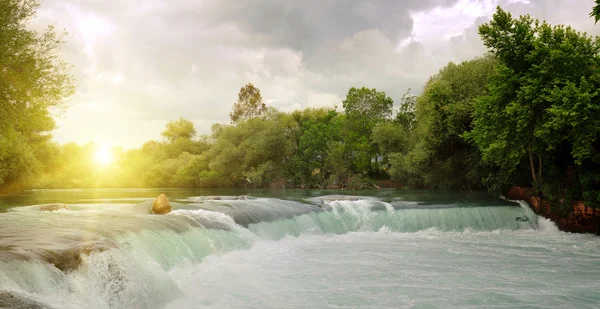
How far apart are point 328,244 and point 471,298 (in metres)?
8.33

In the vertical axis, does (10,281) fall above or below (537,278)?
above

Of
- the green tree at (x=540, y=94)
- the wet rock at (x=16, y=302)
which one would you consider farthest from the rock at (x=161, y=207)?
the green tree at (x=540, y=94)

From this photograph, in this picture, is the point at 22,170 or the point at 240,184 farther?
the point at 240,184

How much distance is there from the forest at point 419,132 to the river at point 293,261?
4227 millimetres

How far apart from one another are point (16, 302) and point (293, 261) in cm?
895

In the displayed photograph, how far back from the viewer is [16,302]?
6473 mm

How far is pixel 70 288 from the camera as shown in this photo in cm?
805

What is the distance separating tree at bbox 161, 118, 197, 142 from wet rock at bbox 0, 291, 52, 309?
3564 inches

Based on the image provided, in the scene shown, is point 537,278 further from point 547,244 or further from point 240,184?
point 240,184

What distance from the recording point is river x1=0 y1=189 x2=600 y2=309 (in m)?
8.75

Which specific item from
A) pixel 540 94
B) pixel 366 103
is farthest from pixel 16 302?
pixel 366 103

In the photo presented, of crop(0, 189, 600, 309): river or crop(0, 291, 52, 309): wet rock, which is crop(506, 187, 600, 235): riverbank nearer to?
crop(0, 189, 600, 309): river

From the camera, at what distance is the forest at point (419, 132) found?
18000 mm

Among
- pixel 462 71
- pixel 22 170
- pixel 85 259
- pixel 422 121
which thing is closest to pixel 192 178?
pixel 22 170
